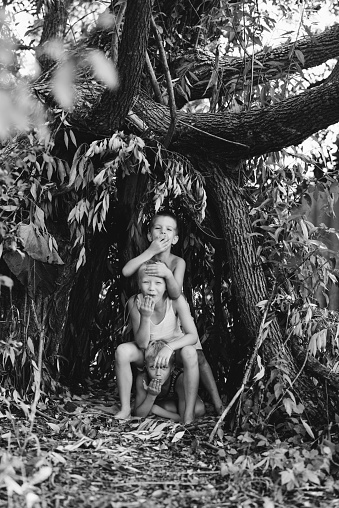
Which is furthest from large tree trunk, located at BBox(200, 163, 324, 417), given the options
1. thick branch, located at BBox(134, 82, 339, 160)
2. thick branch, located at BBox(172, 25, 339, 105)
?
thick branch, located at BBox(172, 25, 339, 105)

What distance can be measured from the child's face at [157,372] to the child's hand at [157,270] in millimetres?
523

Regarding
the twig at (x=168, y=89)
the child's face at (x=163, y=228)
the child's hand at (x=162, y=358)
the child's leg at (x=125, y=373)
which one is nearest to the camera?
the twig at (x=168, y=89)

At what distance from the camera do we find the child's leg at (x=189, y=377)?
438 cm

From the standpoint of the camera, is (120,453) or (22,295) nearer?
(120,453)

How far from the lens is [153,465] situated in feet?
12.0

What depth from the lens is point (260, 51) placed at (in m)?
5.01

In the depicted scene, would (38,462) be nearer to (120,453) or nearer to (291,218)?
(120,453)

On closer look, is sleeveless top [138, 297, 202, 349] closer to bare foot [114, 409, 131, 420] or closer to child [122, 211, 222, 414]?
child [122, 211, 222, 414]

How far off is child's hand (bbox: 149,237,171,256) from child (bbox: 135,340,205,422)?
0.55 metres

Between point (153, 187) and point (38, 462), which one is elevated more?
point (153, 187)

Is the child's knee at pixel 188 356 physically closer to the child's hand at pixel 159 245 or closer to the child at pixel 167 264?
the child at pixel 167 264

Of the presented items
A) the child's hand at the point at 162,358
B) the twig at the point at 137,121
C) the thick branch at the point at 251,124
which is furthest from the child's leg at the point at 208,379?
the twig at the point at 137,121

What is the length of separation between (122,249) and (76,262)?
19.9 inches

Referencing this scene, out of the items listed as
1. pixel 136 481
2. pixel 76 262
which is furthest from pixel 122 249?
pixel 136 481
